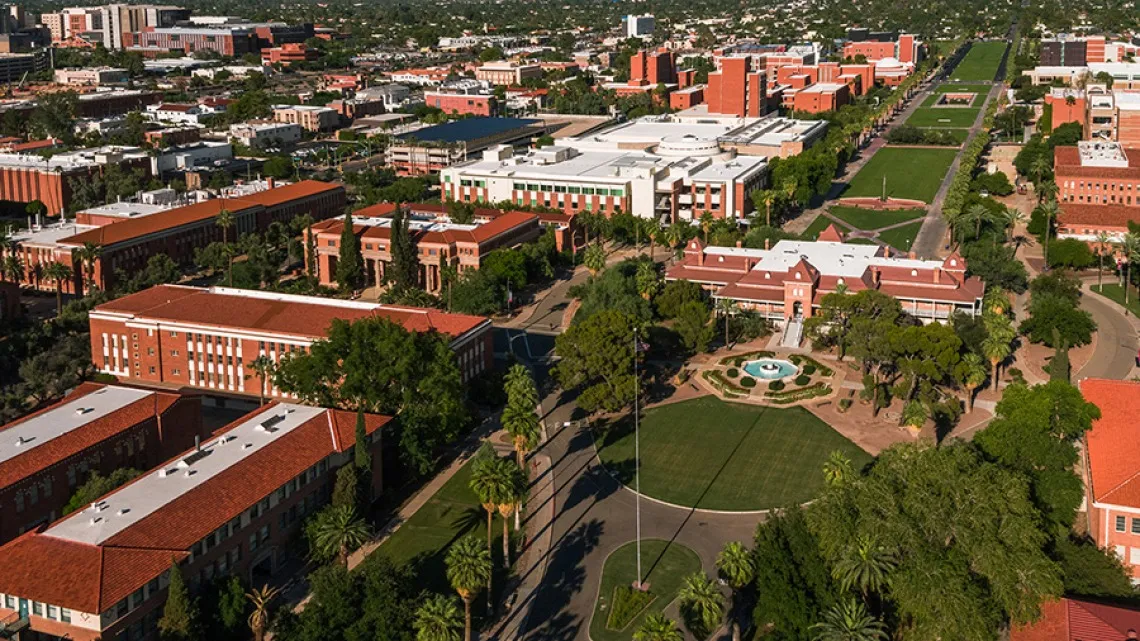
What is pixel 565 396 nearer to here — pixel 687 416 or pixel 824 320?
pixel 687 416

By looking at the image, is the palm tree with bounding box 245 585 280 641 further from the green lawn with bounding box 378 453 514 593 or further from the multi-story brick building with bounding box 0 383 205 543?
the multi-story brick building with bounding box 0 383 205 543

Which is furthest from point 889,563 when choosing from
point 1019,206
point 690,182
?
point 1019,206

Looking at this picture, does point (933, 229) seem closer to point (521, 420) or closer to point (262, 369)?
point (521, 420)

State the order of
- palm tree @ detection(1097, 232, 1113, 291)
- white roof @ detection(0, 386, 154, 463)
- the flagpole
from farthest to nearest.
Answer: palm tree @ detection(1097, 232, 1113, 291) < white roof @ detection(0, 386, 154, 463) < the flagpole

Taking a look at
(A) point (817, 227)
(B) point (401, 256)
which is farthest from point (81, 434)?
(A) point (817, 227)

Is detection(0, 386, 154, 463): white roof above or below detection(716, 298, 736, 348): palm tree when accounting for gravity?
above

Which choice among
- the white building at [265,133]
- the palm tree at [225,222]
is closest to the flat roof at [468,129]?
the white building at [265,133]

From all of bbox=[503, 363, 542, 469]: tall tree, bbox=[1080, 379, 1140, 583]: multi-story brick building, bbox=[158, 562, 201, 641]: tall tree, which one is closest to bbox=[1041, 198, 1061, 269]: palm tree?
bbox=[1080, 379, 1140, 583]: multi-story brick building

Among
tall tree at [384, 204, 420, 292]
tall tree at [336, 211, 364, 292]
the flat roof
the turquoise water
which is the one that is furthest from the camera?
the flat roof
